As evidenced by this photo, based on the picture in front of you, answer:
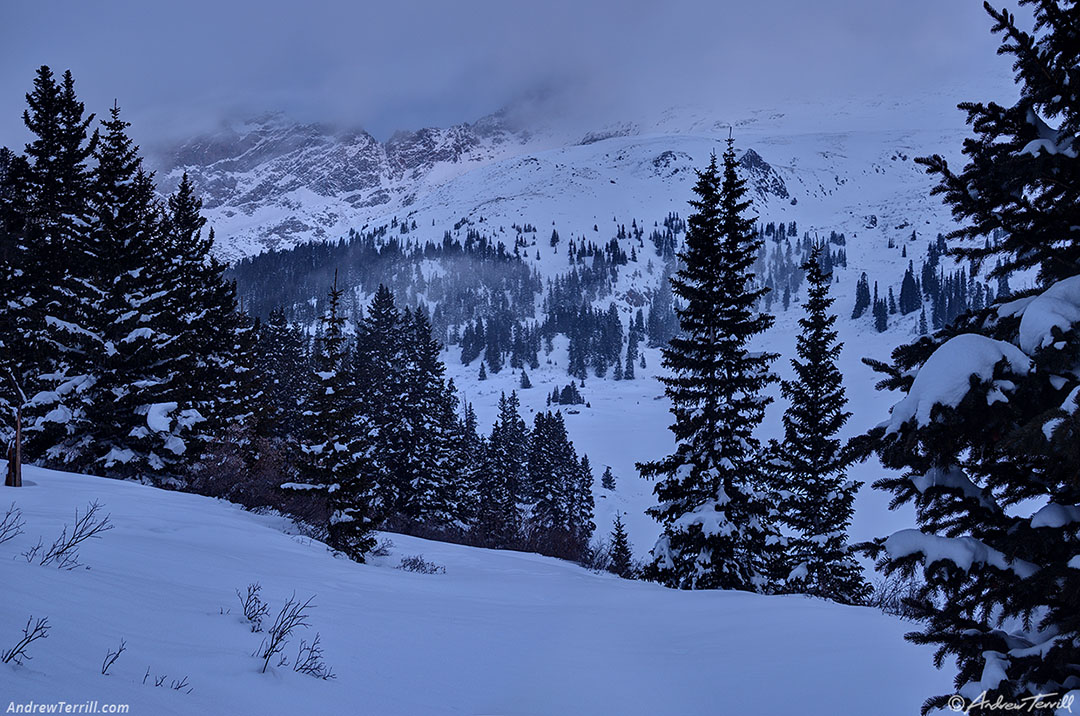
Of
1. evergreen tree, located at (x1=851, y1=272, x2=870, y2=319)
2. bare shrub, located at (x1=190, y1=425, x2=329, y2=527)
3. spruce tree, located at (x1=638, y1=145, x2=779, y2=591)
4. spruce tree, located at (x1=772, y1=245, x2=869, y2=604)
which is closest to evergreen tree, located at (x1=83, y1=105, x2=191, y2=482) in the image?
bare shrub, located at (x1=190, y1=425, x2=329, y2=527)

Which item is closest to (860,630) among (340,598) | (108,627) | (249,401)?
(340,598)

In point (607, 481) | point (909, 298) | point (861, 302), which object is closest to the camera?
point (607, 481)

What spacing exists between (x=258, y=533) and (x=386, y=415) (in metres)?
21.5

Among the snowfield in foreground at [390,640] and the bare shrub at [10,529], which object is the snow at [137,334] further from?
the bare shrub at [10,529]

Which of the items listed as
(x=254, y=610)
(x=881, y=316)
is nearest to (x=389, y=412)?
(x=254, y=610)

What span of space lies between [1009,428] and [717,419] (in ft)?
35.8

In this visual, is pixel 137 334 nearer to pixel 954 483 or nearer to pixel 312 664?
pixel 312 664

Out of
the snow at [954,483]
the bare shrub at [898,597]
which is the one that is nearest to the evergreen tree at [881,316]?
the bare shrub at [898,597]

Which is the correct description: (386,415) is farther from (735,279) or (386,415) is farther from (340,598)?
(340,598)

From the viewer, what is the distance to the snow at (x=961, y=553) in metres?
3.24

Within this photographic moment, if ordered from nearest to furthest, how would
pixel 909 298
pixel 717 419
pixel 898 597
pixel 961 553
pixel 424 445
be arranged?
pixel 961 553 < pixel 717 419 < pixel 898 597 < pixel 424 445 < pixel 909 298

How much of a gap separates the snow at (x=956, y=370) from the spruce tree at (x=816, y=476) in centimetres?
1397

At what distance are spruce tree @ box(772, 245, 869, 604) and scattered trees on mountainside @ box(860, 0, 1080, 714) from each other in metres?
12.9

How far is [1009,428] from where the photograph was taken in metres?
3.15
